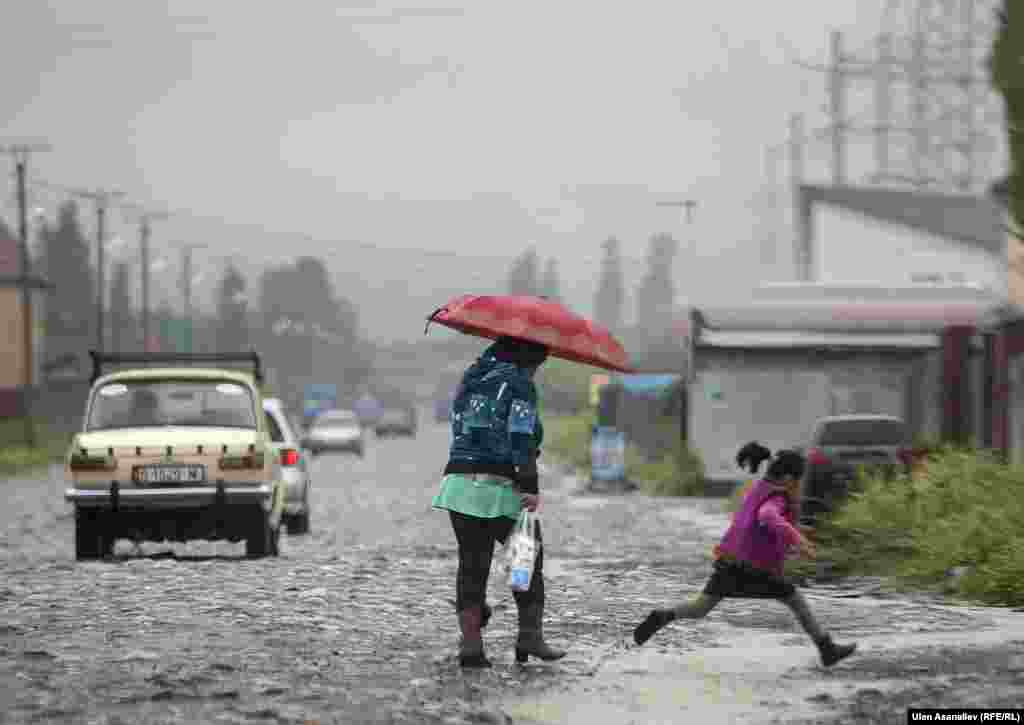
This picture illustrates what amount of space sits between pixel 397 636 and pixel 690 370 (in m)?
24.2

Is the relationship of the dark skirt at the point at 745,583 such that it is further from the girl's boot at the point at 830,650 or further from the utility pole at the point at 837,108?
the utility pole at the point at 837,108

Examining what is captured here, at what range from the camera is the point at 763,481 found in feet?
30.3

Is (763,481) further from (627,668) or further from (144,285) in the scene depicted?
(144,285)

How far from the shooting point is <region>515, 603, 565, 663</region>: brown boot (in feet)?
29.8

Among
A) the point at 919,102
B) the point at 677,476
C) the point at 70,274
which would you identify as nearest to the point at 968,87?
the point at 919,102

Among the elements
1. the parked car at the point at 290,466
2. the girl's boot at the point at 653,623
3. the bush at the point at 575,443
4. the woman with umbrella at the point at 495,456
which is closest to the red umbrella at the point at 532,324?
the woman with umbrella at the point at 495,456

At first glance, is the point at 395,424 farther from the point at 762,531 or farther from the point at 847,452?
the point at 762,531

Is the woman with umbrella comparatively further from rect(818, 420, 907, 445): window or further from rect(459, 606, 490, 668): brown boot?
rect(818, 420, 907, 445): window

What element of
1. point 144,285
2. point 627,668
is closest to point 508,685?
point 627,668

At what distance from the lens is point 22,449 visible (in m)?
52.4

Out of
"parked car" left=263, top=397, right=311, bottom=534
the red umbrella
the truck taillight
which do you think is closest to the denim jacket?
the red umbrella

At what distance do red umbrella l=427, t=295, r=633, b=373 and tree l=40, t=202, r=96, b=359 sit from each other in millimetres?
125976

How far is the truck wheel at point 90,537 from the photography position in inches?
645

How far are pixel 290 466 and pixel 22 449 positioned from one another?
33.3 m
